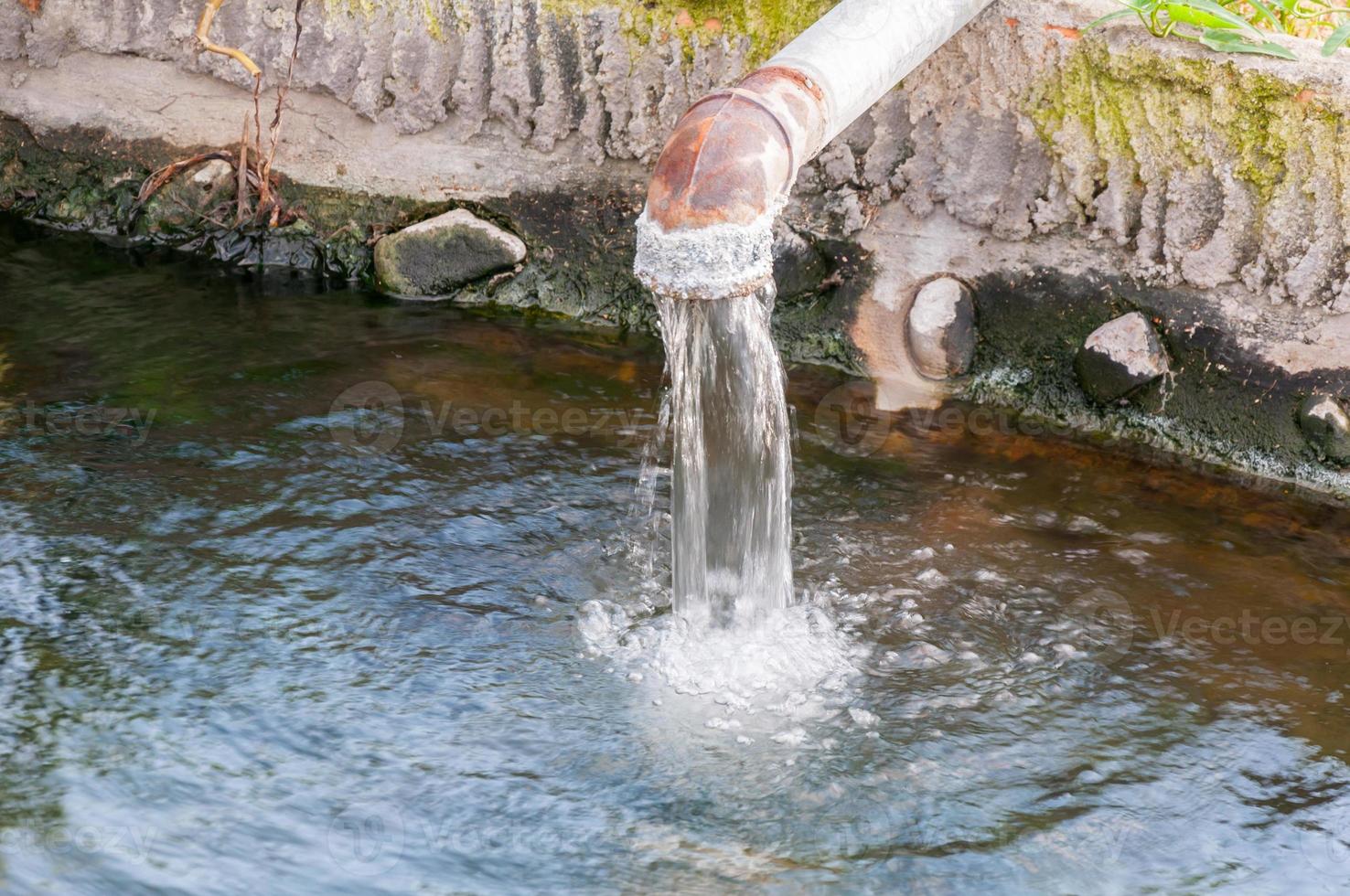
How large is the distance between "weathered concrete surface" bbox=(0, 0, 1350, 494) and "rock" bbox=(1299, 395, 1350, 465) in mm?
32

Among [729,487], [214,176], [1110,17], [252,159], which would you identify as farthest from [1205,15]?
[214,176]

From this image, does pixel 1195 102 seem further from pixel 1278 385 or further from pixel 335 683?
pixel 335 683

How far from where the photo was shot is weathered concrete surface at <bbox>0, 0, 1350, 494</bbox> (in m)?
3.54

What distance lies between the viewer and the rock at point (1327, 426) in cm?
355

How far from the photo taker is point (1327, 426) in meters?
3.55

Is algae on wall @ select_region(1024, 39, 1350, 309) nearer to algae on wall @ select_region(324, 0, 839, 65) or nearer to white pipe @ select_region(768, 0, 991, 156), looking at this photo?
white pipe @ select_region(768, 0, 991, 156)

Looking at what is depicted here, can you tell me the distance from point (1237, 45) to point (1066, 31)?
0.45 metres

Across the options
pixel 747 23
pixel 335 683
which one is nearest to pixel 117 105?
pixel 747 23

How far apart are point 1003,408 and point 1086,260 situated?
499mm

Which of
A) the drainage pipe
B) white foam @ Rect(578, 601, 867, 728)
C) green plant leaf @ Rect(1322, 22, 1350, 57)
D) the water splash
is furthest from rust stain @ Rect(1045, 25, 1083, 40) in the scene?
white foam @ Rect(578, 601, 867, 728)

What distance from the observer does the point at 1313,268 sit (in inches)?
138

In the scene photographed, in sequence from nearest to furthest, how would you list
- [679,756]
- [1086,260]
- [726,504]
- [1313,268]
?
1. [679,756]
2. [726,504]
3. [1313,268]
4. [1086,260]

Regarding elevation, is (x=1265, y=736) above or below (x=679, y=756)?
above

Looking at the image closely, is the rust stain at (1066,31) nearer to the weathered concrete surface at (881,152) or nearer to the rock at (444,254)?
the weathered concrete surface at (881,152)
